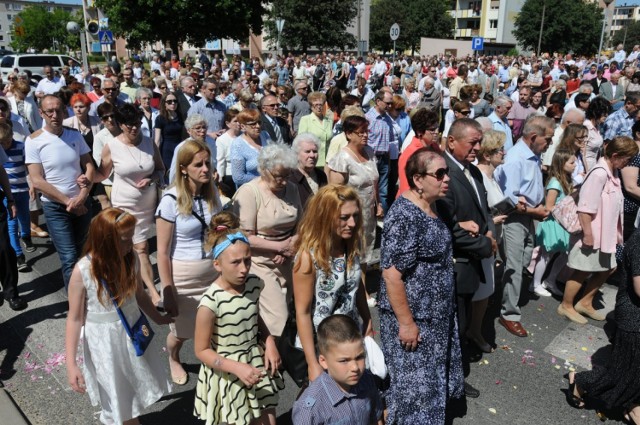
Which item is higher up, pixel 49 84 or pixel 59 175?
pixel 49 84

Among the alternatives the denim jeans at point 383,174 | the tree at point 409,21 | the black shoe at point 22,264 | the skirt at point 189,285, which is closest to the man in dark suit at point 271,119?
the denim jeans at point 383,174

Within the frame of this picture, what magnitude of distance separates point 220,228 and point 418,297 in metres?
1.26

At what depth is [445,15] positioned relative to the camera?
253 feet

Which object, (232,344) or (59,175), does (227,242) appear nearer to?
(232,344)

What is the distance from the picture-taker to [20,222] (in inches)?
261

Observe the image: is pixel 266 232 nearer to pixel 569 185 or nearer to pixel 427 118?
pixel 427 118

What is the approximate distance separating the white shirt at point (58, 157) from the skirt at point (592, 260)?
4809mm

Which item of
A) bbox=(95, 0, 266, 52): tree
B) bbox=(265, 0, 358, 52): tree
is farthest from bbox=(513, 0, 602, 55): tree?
bbox=(95, 0, 266, 52): tree

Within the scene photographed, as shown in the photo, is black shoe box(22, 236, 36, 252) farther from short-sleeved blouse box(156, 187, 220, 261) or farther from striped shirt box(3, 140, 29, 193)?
short-sleeved blouse box(156, 187, 220, 261)

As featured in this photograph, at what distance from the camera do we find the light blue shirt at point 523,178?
15.8ft

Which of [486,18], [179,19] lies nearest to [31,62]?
[179,19]

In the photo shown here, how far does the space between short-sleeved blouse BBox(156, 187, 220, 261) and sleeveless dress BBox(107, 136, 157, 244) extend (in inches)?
54.1

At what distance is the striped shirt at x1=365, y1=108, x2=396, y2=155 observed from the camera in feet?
24.3

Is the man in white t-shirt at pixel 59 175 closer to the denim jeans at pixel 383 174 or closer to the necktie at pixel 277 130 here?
the necktie at pixel 277 130
